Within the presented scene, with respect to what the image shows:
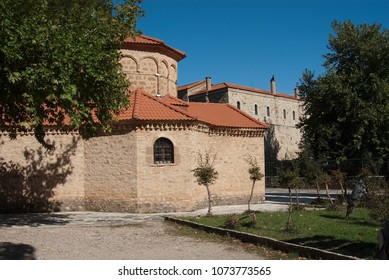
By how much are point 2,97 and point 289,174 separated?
35.5 ft

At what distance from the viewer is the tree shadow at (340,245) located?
8.80 meters

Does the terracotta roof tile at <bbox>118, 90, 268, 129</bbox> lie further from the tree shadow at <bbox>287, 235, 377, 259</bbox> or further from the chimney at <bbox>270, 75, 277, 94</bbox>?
the chimney at <bbox>270, 75, 277, 94</bbox>

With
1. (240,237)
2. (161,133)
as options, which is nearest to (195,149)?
(161,133)

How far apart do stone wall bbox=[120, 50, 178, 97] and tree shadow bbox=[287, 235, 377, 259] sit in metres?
14.7

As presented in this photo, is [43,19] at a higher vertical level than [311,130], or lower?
higher

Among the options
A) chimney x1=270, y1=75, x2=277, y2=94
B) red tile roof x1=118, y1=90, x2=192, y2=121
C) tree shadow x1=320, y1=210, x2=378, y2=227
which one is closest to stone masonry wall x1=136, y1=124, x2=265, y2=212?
red tile roof x1=118, y1=90, x2=192, y2=121

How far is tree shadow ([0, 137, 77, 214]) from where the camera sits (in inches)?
770

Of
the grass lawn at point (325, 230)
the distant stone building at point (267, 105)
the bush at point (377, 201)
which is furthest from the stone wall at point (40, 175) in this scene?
the distant stone building at point (267, 105)

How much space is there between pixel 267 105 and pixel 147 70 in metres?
34.6

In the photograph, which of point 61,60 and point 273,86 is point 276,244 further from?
point 273,86

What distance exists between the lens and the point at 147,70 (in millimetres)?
22828

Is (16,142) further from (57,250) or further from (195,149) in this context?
(57,250)

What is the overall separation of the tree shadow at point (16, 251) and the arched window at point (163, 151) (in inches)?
348

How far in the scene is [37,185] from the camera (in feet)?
64.6
